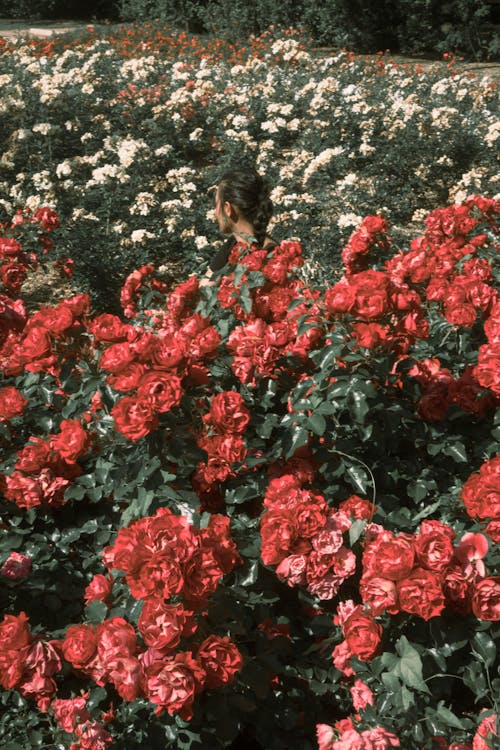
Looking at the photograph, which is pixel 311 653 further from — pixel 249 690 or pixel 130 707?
pixel 130 707

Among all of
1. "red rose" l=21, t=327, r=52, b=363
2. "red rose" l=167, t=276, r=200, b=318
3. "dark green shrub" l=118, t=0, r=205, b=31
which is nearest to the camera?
"red rose" l=21, t=327, r=52, b=363

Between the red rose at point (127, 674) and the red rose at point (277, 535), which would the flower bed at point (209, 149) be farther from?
the red rose at point (127, 674)

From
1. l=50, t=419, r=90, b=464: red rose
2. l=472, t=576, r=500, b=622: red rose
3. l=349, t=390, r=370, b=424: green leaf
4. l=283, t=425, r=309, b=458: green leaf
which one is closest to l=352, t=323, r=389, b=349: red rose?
l=349, t=390, r=370, b=424: green leaf

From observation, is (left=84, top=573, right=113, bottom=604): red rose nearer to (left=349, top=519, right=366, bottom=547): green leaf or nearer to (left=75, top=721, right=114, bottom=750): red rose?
(left=75, top=721, right=114, bottom=750): red rose

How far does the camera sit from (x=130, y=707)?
166 centimetres

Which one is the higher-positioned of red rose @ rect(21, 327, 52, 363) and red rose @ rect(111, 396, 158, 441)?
red rose @ rect(111, 396, 158, 441)

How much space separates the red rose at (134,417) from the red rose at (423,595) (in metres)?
0.59

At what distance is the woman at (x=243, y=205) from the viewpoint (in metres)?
3.69

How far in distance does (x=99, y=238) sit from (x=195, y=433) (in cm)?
377

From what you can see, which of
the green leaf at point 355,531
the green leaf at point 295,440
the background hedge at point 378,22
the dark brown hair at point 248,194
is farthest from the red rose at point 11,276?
the background hedge at point 378,22

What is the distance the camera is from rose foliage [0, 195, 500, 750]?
1407 mm

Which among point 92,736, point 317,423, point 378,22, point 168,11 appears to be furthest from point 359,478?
point 168,11

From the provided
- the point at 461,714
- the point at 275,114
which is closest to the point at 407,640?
the point at 461,714

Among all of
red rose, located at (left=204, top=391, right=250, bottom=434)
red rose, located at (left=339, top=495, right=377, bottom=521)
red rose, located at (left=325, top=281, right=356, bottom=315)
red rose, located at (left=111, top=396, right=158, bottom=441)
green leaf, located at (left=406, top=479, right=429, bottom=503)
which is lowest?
green leaf, located at (left=406, top=479, right=429, bottom=503)
